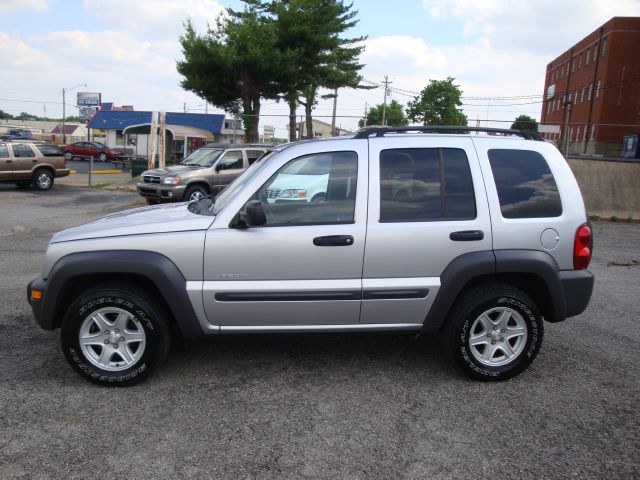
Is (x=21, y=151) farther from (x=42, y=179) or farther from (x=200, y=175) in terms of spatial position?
(x=200, y=175)

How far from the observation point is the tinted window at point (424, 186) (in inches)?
152

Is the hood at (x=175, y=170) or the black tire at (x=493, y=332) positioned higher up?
the hood at (x=175, y=170)

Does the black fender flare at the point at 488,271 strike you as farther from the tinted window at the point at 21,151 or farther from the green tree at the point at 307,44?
the green tree at the point at 307,44

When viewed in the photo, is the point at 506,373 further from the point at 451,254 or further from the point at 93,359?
the point at 93,359

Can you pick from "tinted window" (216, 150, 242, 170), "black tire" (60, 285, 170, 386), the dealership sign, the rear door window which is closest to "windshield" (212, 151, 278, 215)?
"black tire" (60, 285, 170, 386)

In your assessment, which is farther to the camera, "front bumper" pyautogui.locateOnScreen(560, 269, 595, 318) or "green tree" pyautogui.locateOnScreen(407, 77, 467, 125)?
"green tree" pyautogui.locateOnScreen(407, 77, 467, 125)

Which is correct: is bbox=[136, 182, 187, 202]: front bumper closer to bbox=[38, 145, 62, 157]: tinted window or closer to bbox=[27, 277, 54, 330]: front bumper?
bbox=[38, 145, 62, 157]: tinted window

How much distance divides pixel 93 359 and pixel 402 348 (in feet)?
8.20

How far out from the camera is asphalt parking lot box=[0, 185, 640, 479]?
2918 mm

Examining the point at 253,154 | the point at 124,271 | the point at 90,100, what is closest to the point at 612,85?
the point at 253,154

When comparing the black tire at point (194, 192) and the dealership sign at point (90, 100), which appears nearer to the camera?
the black tire at point (194, 192)

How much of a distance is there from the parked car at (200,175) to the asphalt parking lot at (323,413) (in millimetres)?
8909

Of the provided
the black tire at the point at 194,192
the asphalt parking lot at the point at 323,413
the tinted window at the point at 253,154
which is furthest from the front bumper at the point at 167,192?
the asphalt parking lot at the point at 323,413

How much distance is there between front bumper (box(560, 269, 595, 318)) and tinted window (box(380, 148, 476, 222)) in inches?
34.2
